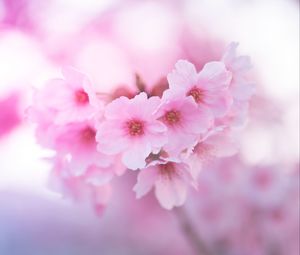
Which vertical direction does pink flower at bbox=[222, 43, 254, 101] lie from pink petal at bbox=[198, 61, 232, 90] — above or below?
above

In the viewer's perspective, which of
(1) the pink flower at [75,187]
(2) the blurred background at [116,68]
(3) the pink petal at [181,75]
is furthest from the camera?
(2) the blurred background at [116,68]

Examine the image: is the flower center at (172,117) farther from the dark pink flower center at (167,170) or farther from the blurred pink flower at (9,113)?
the blurred pink flower at (9,113)

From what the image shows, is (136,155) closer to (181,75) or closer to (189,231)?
(181,75)

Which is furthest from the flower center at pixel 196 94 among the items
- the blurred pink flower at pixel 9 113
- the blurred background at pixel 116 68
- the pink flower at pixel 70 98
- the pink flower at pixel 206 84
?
the blurred pink flower at pixel 9 113

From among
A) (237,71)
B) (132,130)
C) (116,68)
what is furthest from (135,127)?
(116,68)

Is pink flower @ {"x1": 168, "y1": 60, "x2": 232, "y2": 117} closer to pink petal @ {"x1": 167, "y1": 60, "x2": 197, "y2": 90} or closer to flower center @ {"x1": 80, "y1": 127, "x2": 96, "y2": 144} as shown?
pink petal @ {"x1": 167, "y1": 60, "x2": 197, "y2": 90}

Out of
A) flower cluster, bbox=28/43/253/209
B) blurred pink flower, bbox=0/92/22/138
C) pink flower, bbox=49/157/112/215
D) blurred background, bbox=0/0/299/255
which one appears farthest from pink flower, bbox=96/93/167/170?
blurred pink flower, bbox=0/92/22/138

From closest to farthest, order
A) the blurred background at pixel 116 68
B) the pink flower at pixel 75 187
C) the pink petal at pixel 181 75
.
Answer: the pink petal at pixel 181 75, the pink flower at pixel 75 187, the blurred background at pixel 116 68
